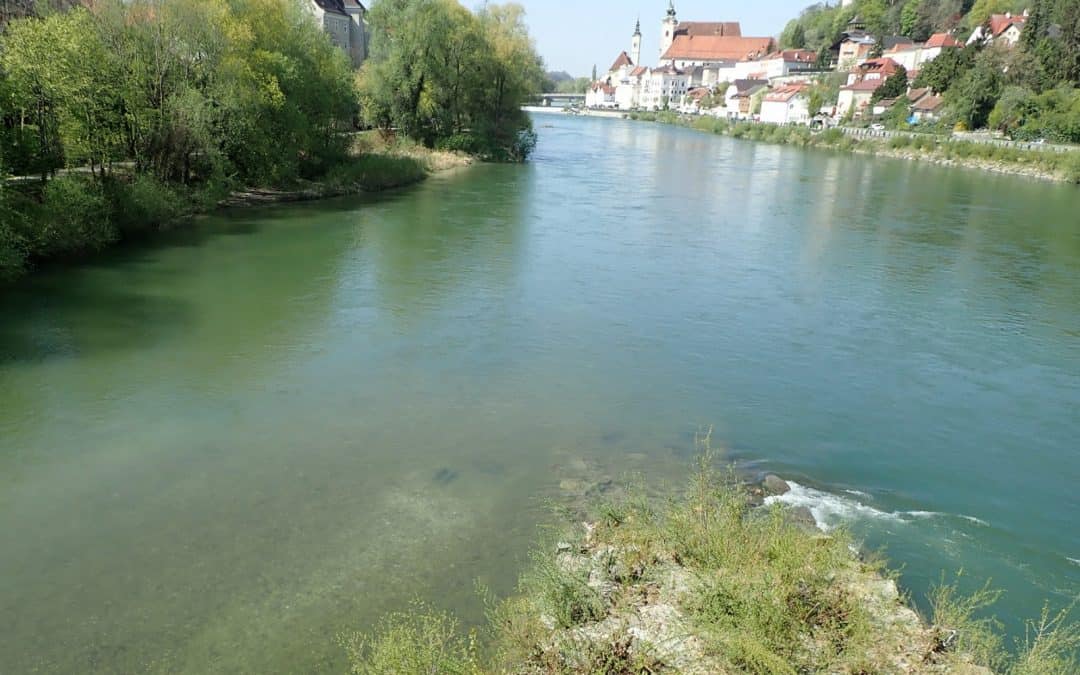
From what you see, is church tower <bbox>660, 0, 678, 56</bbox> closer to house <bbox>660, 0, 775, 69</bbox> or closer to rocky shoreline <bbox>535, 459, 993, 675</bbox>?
house <bbox>660, 0, 775, 69</bbox>

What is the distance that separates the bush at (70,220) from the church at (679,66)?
381ft

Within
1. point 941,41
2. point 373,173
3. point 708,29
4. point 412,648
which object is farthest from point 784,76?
point 412,648

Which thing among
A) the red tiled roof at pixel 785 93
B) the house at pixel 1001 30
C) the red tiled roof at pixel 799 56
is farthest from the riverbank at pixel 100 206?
the red tiled roof at pixel 799 56

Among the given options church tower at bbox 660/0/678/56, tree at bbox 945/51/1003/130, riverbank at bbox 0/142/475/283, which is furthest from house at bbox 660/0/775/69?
riverbank at bbox 0/142/475/283

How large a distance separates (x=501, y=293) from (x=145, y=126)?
11.1 metres

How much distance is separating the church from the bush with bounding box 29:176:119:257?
116259 millimetres

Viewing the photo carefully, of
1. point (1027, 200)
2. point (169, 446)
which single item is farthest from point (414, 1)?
point (169, 446)

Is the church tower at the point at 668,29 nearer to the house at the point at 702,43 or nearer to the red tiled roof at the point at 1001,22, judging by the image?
the house at the point at 702,43

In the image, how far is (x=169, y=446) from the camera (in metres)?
9.17

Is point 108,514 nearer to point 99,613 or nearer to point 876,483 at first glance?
point 99,613

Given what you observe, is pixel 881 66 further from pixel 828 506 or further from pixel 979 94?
pixel 828 506

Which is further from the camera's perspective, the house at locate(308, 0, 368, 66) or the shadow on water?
the house at locate(308, 0, 368, 66)

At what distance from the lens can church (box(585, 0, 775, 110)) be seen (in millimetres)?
133375

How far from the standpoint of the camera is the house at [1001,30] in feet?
222
